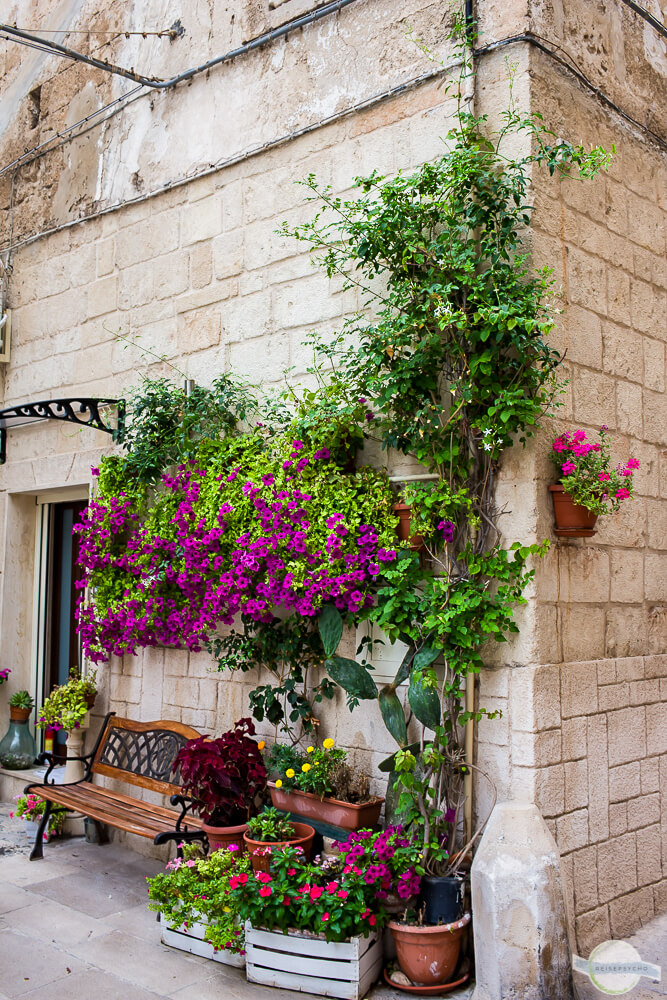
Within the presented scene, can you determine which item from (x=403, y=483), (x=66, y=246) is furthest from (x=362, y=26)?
(x=66, y=246)

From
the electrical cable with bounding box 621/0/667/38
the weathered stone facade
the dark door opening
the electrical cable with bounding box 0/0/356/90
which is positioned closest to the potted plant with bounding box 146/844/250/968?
the weathered stone facade

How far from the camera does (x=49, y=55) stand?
6.19 m

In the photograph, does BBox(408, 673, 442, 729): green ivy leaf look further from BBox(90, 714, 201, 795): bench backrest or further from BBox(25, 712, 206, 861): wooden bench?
BBox(90, 714, 201, 795): bench backrest

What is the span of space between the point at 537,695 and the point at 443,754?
0.44 meters

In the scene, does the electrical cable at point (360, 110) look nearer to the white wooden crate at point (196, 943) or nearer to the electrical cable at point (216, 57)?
the electrical cable at point (216, 57)

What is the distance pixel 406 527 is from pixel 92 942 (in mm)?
2156

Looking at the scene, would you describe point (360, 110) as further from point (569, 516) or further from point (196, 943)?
point (196, 943)

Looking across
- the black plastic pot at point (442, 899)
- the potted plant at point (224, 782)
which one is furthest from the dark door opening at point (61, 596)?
the black plastic pot at point (442, 899)

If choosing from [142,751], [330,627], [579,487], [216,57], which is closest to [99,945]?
[142,751]

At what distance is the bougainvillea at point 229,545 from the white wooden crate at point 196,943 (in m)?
1.31

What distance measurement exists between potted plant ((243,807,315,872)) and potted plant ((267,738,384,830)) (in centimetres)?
10

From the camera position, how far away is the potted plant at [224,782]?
384 centimetres

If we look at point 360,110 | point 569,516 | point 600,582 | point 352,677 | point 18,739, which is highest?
point 360,110

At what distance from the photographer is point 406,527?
12.0ft
